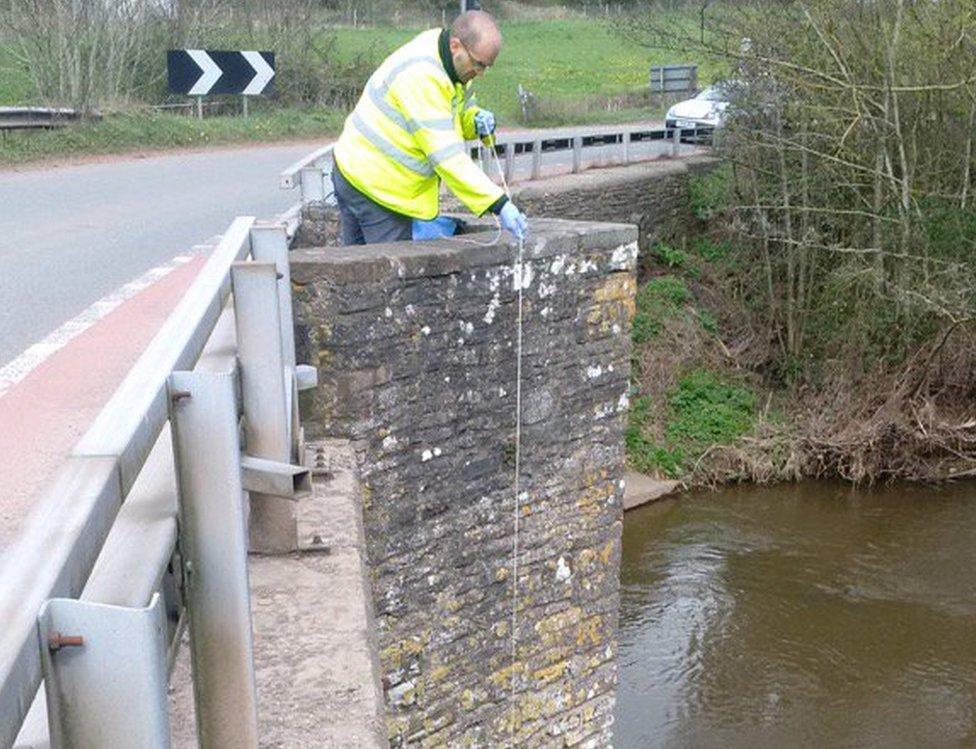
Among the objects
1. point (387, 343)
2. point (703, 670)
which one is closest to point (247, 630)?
point (387, 343)

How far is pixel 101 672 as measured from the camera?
1.49m

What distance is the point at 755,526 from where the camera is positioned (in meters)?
15.6

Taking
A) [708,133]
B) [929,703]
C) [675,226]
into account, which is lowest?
[929,703]

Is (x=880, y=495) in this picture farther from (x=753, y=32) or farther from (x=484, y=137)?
(x=484, y=137)

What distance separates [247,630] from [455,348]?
380cm

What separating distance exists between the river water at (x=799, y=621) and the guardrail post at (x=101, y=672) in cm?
977

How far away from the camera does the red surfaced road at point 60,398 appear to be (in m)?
4.81

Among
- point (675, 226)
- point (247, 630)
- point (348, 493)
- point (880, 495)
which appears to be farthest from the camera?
point (675, 226)

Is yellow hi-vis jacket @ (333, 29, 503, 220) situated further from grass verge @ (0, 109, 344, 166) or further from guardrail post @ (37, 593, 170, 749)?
grass verge @ (0, 109, 344, 166)

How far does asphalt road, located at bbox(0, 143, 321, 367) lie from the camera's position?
8.41 m

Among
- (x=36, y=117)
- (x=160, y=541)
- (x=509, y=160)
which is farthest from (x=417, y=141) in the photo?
(x=36, y=117)

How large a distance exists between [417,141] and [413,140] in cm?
16

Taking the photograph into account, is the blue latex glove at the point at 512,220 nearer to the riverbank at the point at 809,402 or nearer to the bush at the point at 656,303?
the riverbank at the point at 809,402

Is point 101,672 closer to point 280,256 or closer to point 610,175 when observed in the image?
point 280,256
